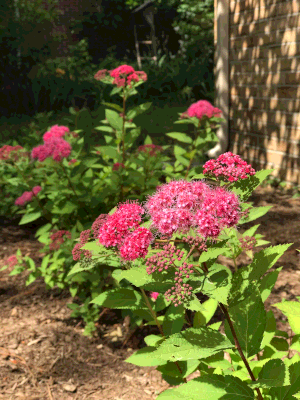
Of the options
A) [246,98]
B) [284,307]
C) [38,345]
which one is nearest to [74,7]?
[246,98]

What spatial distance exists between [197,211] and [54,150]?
1.77 meters

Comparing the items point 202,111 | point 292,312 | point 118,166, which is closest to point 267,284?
point 292,312

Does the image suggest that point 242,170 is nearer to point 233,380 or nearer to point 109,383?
point 233,380

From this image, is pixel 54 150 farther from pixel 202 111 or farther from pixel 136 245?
pixel 136 245

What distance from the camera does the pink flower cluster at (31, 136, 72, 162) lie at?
2652 mm

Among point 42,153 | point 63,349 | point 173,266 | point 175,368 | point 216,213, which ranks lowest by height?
point 63,349

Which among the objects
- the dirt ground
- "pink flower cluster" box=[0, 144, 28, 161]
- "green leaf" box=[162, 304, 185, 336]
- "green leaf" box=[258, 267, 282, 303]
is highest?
"pink flower cluster" box=[0, 144, 28, 161]

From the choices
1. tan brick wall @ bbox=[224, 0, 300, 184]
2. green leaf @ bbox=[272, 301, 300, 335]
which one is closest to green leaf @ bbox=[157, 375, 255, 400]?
green leaf @ bbox=[272, 301, 300, 335]

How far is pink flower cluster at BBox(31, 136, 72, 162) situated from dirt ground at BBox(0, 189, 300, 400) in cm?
106

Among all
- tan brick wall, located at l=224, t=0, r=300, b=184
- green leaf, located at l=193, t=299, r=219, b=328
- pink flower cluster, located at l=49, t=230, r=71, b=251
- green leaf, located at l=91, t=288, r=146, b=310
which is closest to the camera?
green leaf, located at l=91, t=288, r=146, b=310

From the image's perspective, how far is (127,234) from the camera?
1.21m

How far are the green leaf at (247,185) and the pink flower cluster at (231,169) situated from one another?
2 centimetres

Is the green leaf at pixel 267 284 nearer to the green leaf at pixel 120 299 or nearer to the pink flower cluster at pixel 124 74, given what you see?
the green leaf at pixel 120 299

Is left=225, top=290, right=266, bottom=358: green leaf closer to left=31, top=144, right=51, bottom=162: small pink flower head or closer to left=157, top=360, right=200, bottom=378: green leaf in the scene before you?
left=157, top=360, right=200, bottom=378: green leaf
